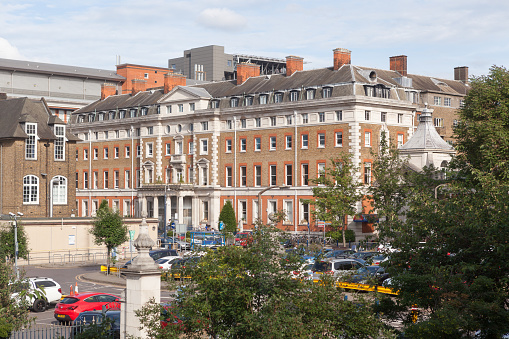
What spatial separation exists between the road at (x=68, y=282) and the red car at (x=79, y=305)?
1.72m

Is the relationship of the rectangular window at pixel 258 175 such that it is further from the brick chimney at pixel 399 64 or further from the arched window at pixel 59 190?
the arched window at pixel 59 190

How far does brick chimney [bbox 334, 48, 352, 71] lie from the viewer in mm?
80044

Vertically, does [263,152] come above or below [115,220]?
above

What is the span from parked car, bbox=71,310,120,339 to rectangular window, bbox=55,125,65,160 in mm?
45692

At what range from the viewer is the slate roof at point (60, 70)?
12805 centimetres

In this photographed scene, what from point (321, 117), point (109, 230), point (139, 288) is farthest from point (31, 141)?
point (139, 288)

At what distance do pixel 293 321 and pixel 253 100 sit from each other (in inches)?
2702

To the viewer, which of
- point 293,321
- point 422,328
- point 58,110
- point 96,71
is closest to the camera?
point 293,321

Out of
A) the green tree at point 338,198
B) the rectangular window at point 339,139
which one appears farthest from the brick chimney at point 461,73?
the green tree at point 338,198

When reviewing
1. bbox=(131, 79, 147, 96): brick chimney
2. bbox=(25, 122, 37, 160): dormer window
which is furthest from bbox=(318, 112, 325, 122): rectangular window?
bbox=(131, 79, 147, 96): brick chimney

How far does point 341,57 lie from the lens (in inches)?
3162

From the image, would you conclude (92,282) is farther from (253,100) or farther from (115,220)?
(253,100)

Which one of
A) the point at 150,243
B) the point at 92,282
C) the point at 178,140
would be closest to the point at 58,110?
the point at 178,140

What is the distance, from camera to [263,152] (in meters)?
84.1
